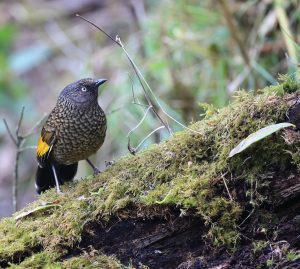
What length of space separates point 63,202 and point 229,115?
1.02 m

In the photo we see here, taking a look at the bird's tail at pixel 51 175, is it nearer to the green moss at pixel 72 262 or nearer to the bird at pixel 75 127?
the bird at pixel 75 127

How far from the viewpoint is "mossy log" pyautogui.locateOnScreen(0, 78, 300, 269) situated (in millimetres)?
2588

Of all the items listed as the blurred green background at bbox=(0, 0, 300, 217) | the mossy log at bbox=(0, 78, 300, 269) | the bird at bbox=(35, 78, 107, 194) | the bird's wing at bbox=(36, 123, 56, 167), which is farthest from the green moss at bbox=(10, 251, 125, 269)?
the blurred green background at bbox=(0, 0, 300, 217)

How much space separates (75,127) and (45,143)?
0.31 metres

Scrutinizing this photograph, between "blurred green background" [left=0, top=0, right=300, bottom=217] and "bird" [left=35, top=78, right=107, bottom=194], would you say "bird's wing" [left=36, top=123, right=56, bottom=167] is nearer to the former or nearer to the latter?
"bird" [left=35, top=78, right=107, bottom=194]

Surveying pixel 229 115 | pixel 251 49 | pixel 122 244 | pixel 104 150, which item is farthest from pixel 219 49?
pixel 122 244

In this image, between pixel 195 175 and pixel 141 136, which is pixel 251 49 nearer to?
pixel 141 136

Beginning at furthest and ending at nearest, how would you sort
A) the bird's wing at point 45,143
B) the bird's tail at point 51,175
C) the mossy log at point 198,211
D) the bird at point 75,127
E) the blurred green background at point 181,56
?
the blurred green background at point 181,56
the bird's tail at point 51,175
the bird's wing at point 45,143
the bird at point 75,127
the mossy log at point 198,211

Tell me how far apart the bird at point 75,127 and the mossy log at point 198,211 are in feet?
3.26

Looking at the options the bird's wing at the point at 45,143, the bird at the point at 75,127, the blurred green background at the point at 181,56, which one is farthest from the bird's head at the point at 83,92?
the blurred green background at the point at 181,56

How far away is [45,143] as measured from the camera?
13.5ft

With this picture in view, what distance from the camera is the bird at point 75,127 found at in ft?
13.0

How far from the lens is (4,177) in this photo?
9.09m

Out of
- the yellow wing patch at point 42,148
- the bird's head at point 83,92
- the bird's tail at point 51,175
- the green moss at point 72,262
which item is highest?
the bird's head at point 83,92
